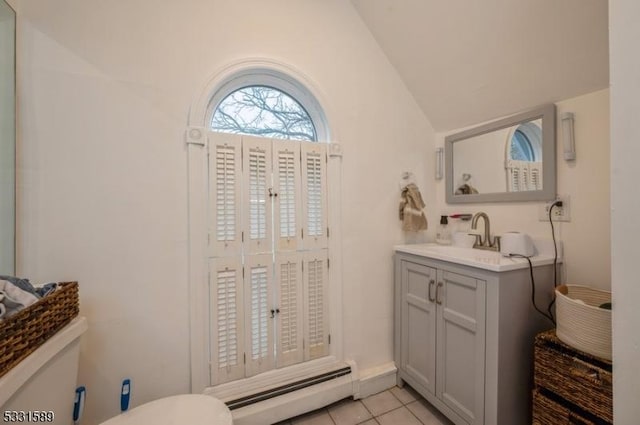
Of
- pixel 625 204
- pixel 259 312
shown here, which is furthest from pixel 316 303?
pixel 625 204

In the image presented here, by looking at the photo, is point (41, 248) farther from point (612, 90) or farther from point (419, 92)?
point (419, 92)

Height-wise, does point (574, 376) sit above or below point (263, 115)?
below

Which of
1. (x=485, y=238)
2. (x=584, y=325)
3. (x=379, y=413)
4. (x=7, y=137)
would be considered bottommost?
(x=379, y=413)

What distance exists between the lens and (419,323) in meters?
1.64

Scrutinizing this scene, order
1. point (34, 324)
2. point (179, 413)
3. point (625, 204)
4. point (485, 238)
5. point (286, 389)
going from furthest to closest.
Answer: point (485, 238) → point (286, 389) → point (179, 413) → point (34, 324) → point (625, 204)

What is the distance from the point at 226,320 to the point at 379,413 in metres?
1.10

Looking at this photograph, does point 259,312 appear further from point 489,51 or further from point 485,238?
point 489,51

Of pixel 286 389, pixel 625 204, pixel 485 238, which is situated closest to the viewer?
pixel 625 204

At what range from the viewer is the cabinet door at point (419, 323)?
5.07 ft

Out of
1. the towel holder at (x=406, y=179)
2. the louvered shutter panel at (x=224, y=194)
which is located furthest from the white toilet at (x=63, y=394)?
the towel holder at (x=406, y=179)

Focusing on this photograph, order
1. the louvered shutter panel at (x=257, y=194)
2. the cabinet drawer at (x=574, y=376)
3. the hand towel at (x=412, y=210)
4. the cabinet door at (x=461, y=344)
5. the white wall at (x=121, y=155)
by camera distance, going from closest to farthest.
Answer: the cabinet drawer at (x=574, y=376), the white wall at (x=121, y=155), the cabinet door at (x=461, y=344), the louvered shutter panel at (x=257, y=194), the hand towel at (x=412, y=210)

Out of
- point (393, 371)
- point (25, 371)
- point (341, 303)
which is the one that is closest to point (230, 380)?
point (341, 303)

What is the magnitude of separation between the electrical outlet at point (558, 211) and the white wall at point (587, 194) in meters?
0.02

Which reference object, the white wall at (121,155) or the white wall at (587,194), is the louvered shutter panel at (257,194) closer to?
the white wall at (121,155)
